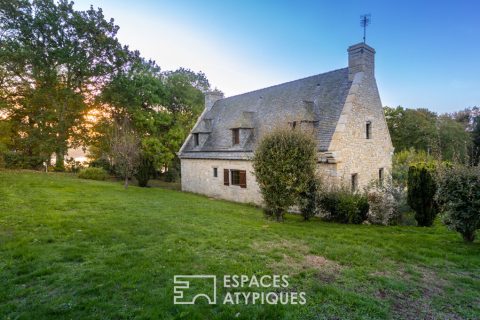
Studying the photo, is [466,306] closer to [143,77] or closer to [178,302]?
[178,302]

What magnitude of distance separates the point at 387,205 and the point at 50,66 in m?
26.9

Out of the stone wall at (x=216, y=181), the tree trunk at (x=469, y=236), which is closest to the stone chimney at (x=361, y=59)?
the stone wall at (x=216, y=181)

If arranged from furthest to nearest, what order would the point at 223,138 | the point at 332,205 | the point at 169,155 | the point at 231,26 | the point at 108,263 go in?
the point at 169,155, the point at 223,138, the point at 231,26, the point at 332,205, the point at 108,263

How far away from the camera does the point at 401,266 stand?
18.1 feet

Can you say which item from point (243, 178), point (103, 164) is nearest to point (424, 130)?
point (243, 178)

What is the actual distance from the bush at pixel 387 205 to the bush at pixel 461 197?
371 centimetres

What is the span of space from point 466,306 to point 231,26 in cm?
1826

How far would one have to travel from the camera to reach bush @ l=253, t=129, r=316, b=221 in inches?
385

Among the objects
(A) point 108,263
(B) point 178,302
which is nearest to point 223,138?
(A) point 108,263

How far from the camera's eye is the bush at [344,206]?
10523 millimetres

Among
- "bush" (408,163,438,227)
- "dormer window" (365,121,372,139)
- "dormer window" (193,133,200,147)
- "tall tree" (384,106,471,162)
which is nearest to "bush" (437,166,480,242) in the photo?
"bush" (408,163,438,227)

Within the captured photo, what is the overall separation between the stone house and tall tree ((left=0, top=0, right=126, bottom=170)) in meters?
11.0

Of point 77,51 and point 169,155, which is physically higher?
point 77,51

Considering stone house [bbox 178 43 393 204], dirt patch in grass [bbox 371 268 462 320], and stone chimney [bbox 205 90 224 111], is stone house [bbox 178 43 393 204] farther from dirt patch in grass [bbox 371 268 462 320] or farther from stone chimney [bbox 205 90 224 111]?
dirt patch in grass [bbox 371 268 462 320]
